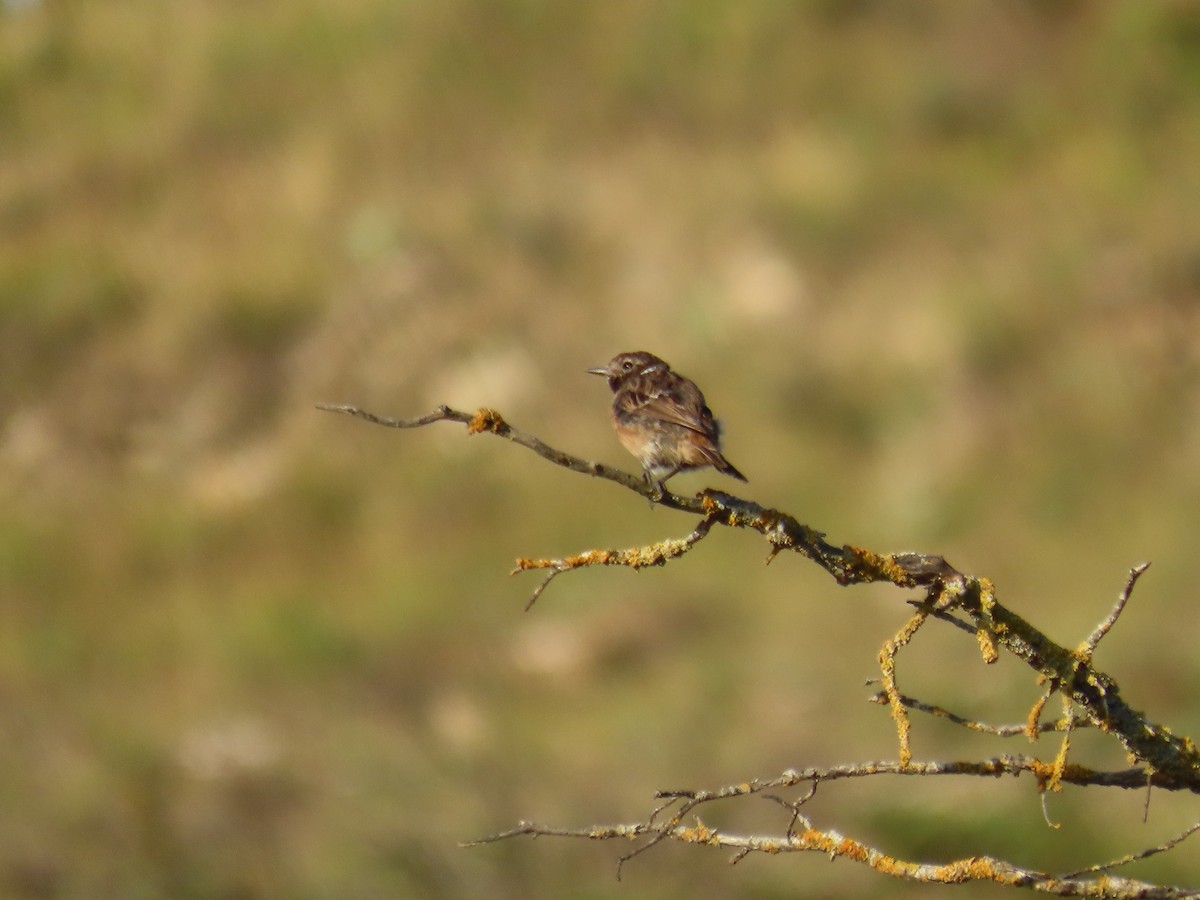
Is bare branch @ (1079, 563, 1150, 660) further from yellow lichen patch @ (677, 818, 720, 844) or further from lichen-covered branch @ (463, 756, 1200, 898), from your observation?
yellow lichen patch @ (677, 818, 720, 844)

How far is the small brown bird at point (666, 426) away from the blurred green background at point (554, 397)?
477cm

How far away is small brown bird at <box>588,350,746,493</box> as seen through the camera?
616cm

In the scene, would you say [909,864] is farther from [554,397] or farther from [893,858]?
[554,397]

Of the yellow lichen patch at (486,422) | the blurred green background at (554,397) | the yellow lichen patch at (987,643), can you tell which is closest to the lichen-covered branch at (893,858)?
the yellow lichen patch at (987,643)

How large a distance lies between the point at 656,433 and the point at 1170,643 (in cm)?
886

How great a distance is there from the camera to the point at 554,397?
1664 centimetres

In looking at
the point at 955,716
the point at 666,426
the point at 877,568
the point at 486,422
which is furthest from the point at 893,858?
the point at 666,426

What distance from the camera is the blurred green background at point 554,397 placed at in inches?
520

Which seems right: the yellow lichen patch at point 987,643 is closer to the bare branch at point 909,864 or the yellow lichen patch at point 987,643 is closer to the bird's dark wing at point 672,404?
the bare branch at point 909,864

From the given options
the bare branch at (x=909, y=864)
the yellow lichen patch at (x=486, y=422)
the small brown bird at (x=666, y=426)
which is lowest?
the bare branch at (x=909, y=864)

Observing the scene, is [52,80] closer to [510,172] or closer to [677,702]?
[510,172]

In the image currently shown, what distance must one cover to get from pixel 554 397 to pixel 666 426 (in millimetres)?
10378

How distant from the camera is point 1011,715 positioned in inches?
520

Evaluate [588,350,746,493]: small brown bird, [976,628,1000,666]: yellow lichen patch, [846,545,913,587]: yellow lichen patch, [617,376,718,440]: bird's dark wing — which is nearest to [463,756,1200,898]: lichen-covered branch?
[976,628,1000,666]: yellow lichen patch
